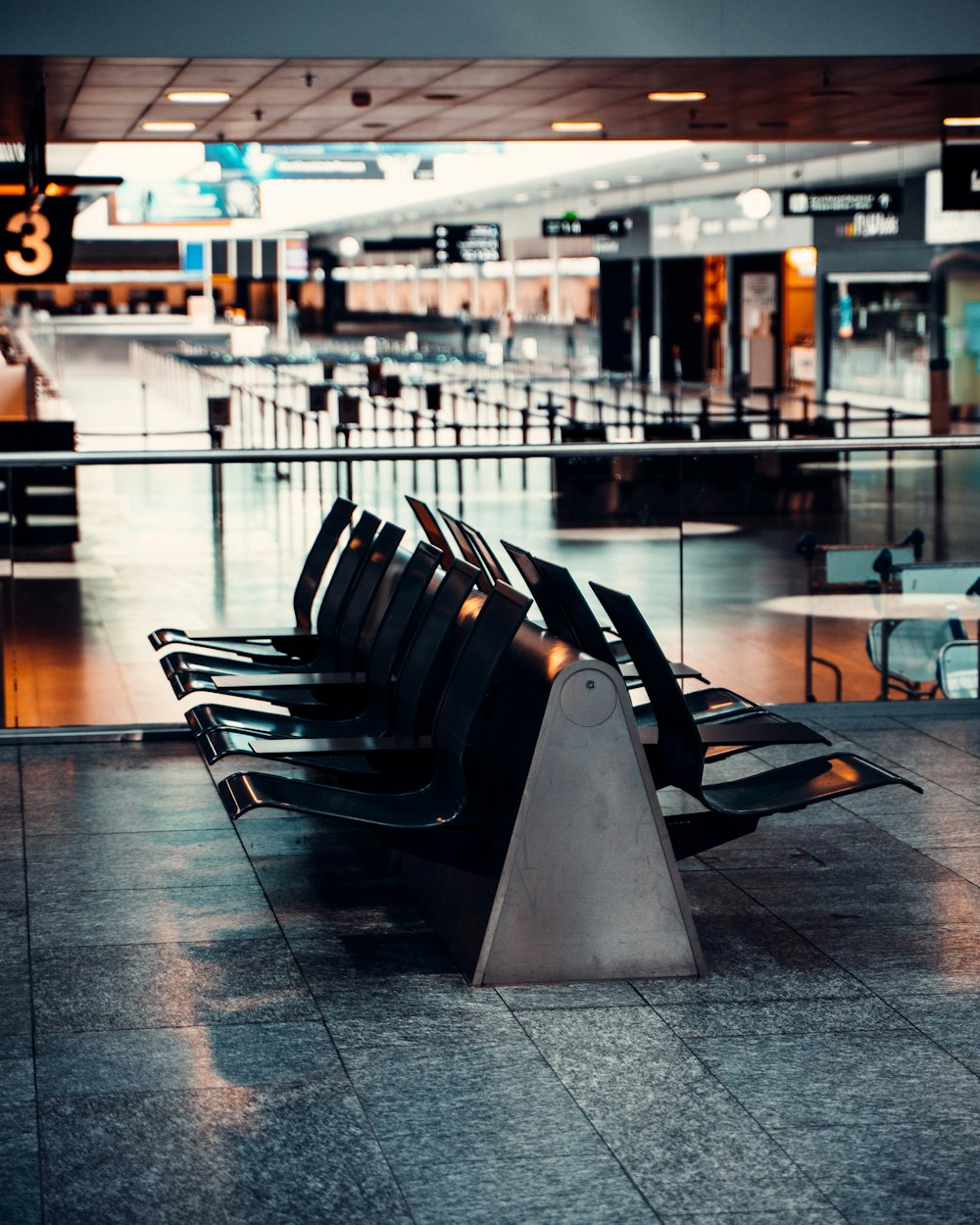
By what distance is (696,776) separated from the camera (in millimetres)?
4324

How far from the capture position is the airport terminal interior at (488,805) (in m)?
3.34

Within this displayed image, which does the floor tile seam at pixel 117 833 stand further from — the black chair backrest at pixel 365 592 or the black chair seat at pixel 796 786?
the black chair seat at pixel 796 786

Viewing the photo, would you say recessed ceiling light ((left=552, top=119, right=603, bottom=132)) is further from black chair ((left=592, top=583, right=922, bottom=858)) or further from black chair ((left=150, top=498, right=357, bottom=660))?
black chair ((left=592, top=583, right=922, bottom=858))

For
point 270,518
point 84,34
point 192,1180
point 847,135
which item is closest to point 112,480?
point 270,518

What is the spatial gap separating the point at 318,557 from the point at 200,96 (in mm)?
5383

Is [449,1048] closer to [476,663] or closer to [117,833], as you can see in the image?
[476,663]

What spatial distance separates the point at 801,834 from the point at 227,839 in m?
1.74

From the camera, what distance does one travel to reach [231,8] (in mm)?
8453

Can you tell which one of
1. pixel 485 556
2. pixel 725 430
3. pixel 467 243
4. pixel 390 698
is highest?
pixel 467 243

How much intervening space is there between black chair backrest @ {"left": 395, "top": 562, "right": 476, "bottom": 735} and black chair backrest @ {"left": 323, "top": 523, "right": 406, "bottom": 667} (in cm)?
68

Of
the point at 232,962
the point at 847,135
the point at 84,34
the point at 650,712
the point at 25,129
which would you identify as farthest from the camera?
the point at 847,135

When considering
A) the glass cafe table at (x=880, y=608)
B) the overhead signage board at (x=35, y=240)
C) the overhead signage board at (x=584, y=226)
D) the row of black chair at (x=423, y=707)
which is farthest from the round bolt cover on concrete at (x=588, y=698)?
the overhead signage board at (x=584, y=226)

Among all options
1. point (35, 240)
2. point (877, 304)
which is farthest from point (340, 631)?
point (877, 304)

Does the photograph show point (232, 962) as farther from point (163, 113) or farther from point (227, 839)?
point (163, 113)
